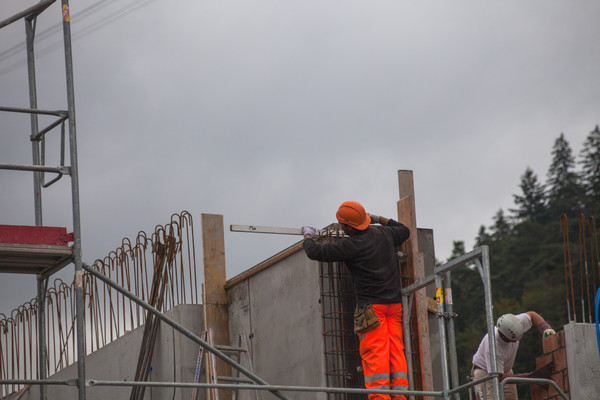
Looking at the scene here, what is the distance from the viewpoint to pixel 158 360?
12516 millimetres

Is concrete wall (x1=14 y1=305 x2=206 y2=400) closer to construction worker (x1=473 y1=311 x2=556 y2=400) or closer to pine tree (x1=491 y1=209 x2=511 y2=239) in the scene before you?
construction worker (x1=473 y1=311 x2=556 y2=400)

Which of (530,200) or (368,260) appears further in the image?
(530,200)

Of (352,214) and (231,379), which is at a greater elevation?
(352,214)

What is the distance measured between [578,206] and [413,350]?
5356cm

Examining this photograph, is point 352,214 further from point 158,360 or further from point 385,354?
point 158,360

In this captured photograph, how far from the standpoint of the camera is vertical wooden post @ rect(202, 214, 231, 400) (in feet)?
40.9

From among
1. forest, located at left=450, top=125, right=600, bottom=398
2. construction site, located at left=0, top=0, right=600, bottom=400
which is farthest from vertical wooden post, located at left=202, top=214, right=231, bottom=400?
forest, located at left=450, top=125, right=600, bottom=398

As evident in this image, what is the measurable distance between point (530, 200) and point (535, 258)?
1240cm

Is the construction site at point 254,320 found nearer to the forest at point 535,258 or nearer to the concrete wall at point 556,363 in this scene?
the concrete wall at point 556,363

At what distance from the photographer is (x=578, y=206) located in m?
61.1

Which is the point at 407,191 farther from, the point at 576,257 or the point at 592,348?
the point at 576,257

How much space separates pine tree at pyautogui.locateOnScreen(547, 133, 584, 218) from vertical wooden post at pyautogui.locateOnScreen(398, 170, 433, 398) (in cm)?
5232

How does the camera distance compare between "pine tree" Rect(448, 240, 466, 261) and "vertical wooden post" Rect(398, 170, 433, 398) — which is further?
"pine tree" Rect(448, 240, 466, 261)

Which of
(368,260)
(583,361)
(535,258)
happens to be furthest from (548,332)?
(535,258)
